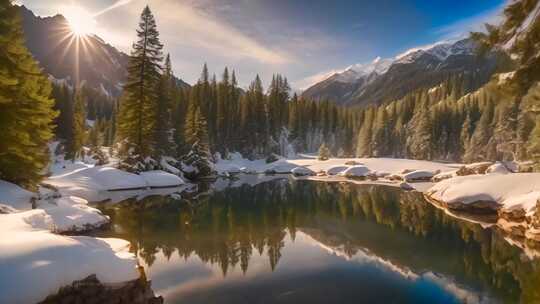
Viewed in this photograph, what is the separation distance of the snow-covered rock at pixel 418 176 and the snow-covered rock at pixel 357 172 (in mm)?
7386

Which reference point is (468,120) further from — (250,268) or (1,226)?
(1,226)

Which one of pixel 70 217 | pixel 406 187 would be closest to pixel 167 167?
pixel 70 217

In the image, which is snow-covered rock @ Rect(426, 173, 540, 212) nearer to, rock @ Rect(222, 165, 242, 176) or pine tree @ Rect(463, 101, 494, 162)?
rock @ Rect(222, 165, 242, 176)

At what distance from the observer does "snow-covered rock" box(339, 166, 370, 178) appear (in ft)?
193

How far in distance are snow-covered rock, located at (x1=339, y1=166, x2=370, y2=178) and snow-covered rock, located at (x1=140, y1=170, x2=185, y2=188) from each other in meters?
29.5

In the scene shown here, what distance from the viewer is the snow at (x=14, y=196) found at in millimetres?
15391

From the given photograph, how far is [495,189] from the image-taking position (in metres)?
26.2

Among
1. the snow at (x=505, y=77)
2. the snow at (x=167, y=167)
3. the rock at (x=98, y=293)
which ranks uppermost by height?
the snow at (x=505, y=77)

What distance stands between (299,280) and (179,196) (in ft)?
68.8

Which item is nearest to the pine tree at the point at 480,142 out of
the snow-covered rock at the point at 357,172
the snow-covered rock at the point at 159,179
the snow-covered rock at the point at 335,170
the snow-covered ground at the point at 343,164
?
the snow-covered ground at the point at 343,164

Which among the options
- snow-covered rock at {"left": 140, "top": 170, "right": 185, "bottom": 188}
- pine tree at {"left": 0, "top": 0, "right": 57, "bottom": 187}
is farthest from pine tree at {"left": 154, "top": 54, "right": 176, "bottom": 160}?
pine tree at {"left": 0, "top": 0, "right": 57, "bottom": 187}

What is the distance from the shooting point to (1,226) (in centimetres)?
1002

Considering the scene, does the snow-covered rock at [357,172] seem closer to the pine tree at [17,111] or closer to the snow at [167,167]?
the snow at [167,167]

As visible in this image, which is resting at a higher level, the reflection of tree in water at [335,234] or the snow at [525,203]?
the snow at [525,203]
